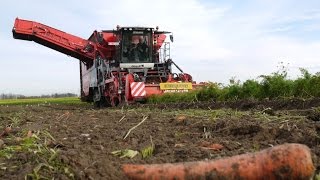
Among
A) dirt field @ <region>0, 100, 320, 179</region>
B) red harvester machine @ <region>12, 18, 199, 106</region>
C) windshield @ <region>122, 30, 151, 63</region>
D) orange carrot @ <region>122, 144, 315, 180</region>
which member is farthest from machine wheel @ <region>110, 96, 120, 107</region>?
orange carrot @ <region>122, 144, 315, 180</region>

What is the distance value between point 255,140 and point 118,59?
1442 cm

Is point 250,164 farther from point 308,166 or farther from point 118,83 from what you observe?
point 118,83

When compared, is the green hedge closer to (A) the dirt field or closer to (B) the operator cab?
(B) the operator cab

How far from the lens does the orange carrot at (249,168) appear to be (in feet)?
8.03

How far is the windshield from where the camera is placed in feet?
59.8

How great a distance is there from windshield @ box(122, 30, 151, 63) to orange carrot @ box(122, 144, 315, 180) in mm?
15635

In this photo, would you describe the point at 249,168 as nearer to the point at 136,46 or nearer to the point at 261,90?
the point at 261,90

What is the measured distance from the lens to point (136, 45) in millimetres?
18484

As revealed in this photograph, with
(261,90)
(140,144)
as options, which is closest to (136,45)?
(261,90)

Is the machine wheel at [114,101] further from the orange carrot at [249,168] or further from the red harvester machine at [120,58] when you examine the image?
the orange carrot at [249,168]

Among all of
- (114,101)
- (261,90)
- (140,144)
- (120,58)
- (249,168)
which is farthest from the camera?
(120,58)

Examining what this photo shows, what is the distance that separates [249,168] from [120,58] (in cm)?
1580

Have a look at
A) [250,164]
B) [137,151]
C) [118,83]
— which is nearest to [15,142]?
[137,151]

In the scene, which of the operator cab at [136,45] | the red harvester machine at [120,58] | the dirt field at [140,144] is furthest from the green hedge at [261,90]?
the dirt field at [140,144]
